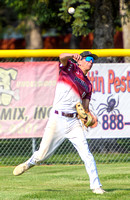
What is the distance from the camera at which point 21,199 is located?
6.45 metres

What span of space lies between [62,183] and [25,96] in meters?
2.71

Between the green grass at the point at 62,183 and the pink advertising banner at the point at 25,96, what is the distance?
0.83m

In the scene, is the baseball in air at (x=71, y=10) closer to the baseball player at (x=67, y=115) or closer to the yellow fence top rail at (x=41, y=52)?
the yellow fence top rail at (x=41, y=52)

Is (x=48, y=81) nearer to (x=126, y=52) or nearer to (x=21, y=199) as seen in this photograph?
(x=126, y=52)

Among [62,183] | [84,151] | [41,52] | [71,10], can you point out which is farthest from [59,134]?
[71,10]

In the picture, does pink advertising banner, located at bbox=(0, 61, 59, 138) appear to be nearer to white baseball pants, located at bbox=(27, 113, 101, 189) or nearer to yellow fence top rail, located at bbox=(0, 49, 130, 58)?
yellow fence top rail, located at bbox=(0, 49, 130, 58)

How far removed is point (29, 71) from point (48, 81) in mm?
448

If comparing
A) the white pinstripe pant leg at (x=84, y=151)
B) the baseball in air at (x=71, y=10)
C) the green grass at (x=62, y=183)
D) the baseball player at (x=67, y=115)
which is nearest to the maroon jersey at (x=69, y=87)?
the baseball player at (x=67, y=115)

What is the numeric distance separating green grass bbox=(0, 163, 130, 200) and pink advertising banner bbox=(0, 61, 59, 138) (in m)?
0.83

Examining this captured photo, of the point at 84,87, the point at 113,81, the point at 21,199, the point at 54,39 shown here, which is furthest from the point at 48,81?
the point at 54,39

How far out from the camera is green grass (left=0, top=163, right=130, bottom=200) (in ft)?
Result: 22.0

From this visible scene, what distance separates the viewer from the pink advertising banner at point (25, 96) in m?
10.3

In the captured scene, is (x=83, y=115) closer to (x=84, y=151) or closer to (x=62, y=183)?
(x=84, y=151)

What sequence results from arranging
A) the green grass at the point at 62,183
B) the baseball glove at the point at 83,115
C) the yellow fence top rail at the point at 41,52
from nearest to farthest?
the green grass at the point at 62,183
the baseball glove at the point at 83,115
the yellow fence top rail at the point at 41,52
